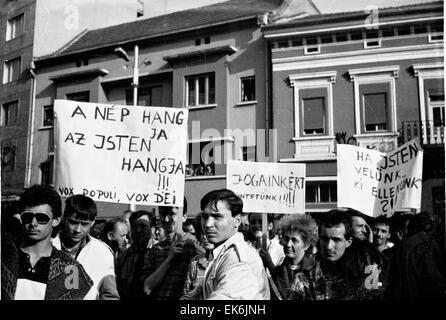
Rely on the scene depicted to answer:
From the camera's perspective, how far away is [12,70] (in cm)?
411

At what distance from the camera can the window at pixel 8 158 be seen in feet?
12.4

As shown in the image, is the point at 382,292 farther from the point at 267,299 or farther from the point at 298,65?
the point at 298,65

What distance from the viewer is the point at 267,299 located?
9.32ft

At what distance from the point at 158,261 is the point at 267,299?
885mm

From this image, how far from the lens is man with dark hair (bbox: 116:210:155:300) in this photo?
3.29m

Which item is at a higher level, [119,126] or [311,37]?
[311,37]

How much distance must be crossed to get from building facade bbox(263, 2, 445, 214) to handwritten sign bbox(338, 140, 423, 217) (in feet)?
0.23

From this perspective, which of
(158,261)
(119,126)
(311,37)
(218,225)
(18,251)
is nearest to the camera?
(218,225)

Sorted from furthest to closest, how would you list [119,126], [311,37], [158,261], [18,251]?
[311,37], [119,126], [158,261], [18,251]

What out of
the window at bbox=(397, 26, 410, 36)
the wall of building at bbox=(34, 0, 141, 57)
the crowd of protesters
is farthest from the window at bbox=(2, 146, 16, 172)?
the window at bbox=(397, 26, 410, 36)

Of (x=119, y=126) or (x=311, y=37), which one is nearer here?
(x=119, y=126)

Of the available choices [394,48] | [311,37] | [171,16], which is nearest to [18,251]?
[171,16]

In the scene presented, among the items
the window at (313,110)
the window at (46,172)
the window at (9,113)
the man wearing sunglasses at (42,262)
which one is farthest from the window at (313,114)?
the window at (9,113)

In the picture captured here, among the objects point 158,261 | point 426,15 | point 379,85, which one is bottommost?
point 158,261
